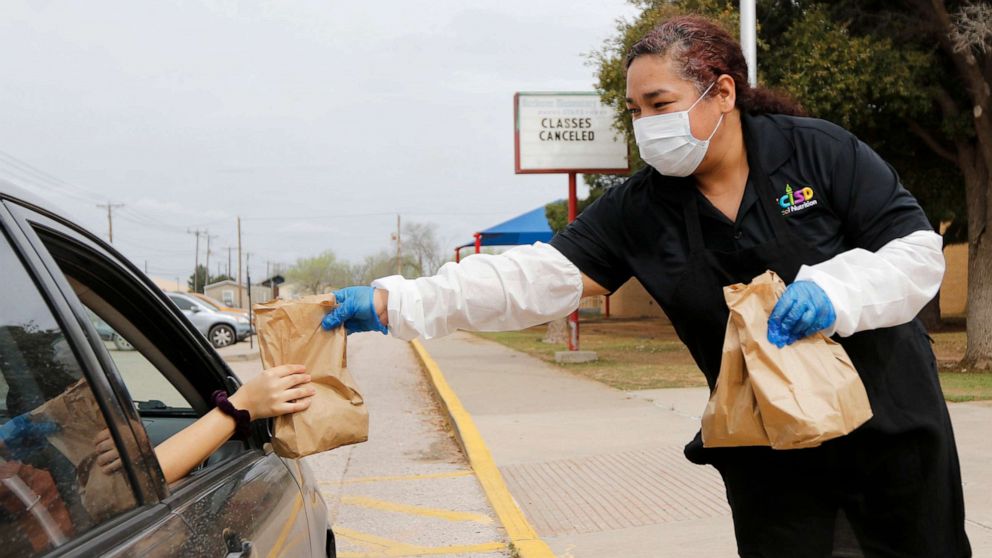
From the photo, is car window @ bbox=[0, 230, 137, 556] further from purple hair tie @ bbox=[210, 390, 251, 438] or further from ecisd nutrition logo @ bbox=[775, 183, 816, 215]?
ecisd nutrition logo @ bbox=[775, 183, 816, 215]

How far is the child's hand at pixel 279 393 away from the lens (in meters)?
2.22

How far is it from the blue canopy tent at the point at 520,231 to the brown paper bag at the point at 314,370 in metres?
20.2

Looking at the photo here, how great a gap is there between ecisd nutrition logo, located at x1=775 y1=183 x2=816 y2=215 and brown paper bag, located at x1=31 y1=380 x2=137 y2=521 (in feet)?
5.41

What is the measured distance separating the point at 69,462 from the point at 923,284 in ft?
6.02

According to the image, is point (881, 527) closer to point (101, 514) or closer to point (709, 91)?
point (709, 91)

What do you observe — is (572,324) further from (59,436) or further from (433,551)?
(59,436)

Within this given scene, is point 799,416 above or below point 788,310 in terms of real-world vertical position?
below

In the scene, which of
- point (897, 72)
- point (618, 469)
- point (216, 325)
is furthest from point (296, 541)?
point (216, 325)

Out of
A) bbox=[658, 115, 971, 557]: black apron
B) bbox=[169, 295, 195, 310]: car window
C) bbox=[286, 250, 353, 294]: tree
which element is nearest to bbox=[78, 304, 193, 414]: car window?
bbox=[658, 115, 971, 557]: black apron

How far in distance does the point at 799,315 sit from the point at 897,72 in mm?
11709

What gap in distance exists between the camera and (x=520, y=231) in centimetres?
2308

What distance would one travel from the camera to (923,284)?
2.26m

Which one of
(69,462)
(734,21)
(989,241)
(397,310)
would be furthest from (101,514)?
(989,241)

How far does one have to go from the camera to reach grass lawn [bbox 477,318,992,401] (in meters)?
11.9
